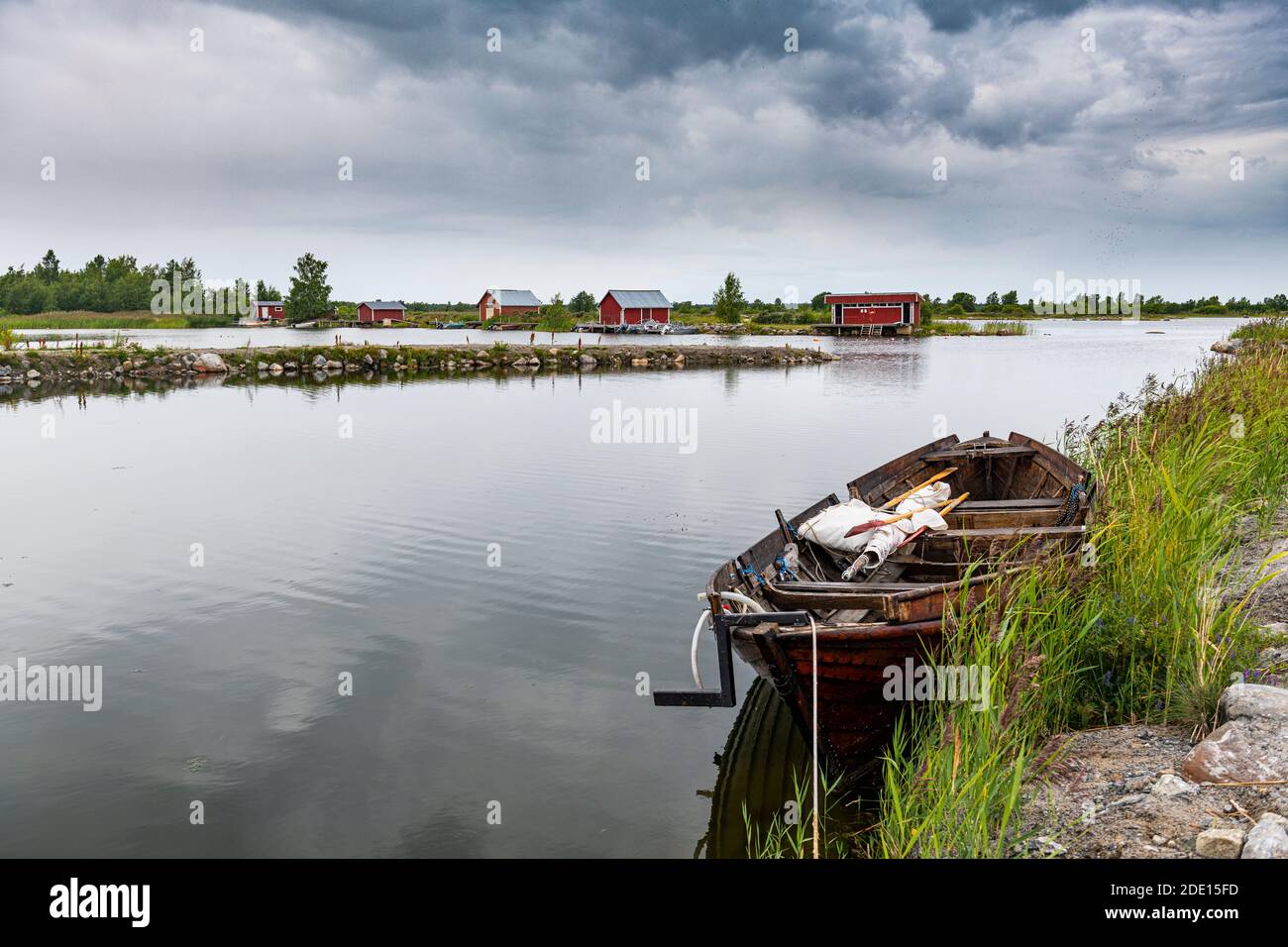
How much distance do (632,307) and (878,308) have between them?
25486 mm

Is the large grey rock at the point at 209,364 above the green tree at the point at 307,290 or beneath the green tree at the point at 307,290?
beneath

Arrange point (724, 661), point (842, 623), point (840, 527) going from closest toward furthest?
point (724, 661) → point (842, 623) → point (840, 527)

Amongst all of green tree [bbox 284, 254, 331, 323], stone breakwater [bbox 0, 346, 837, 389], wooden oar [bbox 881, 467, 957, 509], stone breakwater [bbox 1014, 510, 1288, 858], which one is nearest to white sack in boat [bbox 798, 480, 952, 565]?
wooden oar [bbox 881, 467, 957, 509]

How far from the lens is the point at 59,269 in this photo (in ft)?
496

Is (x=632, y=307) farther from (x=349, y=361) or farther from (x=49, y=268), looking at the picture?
(x=49, y=268)

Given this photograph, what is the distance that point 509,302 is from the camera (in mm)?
111438

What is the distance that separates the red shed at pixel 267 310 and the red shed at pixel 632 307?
1912 inches

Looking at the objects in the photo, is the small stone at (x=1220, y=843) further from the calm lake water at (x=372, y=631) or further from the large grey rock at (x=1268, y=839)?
the calm lake water at (x=372, y=631)

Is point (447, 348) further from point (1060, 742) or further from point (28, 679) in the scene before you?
point (1060, 742)

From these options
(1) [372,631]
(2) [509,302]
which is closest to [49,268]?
(2) [509,302]

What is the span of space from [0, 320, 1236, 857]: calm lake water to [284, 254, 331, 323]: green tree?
9183cm

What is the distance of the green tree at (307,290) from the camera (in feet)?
366

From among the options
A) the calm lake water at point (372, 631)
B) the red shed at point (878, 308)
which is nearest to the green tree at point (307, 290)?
the red shed at point (878, 308)
